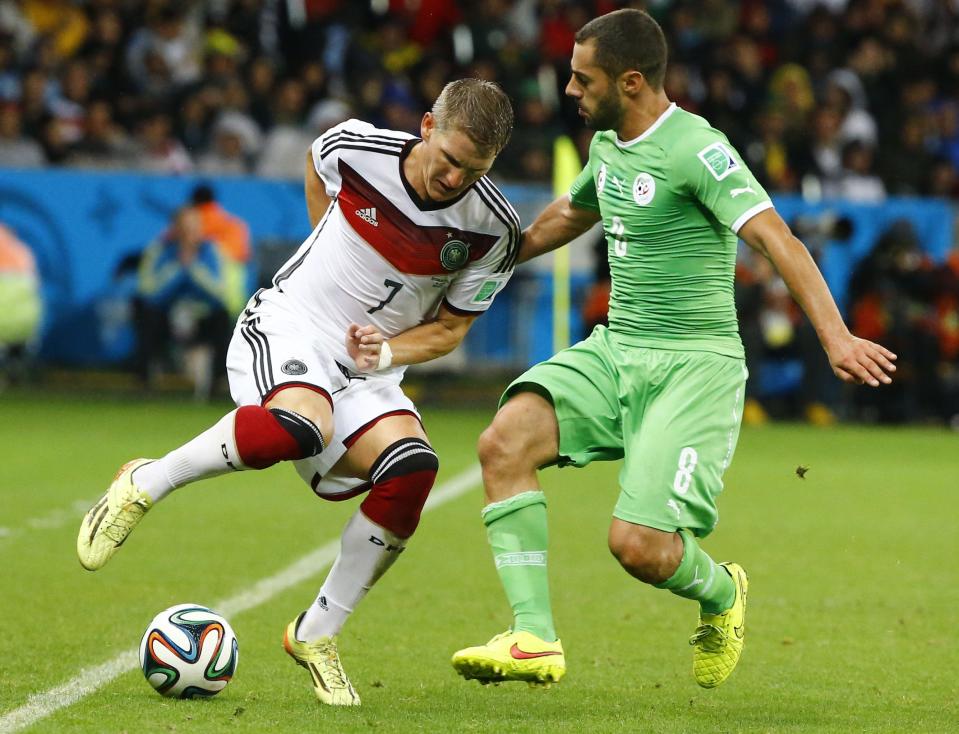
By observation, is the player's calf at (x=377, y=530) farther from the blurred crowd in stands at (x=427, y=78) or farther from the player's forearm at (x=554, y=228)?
the blurred crowd in stands at (x=427, y=78)

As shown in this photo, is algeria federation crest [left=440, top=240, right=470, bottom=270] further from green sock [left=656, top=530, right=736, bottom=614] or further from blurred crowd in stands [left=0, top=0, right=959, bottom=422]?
blurred crowd in stands [left=0, top=0, right=959, bottom=422]

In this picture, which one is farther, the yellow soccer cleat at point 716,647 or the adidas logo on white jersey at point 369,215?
the adidas logo on white jersey at point 369,215

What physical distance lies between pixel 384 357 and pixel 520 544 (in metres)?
0.82

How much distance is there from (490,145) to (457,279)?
68 cm

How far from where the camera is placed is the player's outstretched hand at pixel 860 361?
4875 mm

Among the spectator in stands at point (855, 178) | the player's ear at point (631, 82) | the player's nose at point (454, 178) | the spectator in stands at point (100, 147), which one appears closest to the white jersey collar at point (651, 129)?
the player's ear at point (631, 82)

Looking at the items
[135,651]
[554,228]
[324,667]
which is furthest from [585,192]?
[135,651]

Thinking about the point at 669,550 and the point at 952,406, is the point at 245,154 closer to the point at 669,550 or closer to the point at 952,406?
the point at 952,406

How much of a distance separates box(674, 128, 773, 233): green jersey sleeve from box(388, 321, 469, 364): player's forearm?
3.32 ft

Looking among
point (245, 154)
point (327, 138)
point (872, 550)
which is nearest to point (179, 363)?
point (245, 154)

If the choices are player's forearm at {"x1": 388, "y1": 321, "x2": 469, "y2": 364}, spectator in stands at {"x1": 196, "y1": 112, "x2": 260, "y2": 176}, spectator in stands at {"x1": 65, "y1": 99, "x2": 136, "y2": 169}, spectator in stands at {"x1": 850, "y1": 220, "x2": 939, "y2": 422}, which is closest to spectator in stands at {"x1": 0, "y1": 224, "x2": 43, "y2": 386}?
spectator in stands at {"x1": 65, "y1": 99, "x2": 136, "y2": 169}

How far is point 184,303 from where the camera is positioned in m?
16.5

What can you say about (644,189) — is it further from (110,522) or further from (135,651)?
(135,651)

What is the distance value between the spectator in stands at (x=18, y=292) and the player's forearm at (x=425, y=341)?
1085 centimetres
